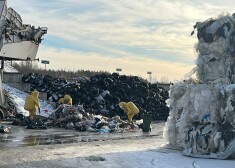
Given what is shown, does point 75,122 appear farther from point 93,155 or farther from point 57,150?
point 93,155

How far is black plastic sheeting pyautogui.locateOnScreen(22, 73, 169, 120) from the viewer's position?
30.6 m

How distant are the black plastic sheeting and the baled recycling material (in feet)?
47.4

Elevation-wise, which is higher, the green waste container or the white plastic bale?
the white plastic bale

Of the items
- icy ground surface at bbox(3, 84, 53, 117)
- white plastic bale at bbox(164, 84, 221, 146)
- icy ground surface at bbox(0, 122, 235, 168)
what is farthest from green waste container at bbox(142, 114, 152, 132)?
white plastic bale at bbox(164, 84, 221, 146)

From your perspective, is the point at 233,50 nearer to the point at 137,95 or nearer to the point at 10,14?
the point at 10,14

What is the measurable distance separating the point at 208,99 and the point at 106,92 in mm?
19388

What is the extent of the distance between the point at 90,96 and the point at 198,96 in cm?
1820

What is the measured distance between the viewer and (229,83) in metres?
13.5

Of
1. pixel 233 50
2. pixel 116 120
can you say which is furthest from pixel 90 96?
pixel 233 50

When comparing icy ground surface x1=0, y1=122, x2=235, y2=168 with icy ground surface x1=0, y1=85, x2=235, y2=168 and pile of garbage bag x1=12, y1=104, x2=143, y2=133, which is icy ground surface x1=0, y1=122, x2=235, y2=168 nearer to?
icy ground surface x1=0, y1=85, x2=235, y2=168

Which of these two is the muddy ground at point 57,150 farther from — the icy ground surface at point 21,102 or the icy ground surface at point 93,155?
the icy ground surface at point 21,102

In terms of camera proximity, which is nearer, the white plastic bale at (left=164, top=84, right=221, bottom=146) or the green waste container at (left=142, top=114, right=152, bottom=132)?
the white plastic bale at (left=164, top=84, right=221, bottom=146)

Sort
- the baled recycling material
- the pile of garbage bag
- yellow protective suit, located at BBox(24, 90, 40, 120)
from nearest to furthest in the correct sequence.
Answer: the baled recycling material, the pile of garbage bag, yellow protective suit, located at BBox(24, 90, 40, 120)

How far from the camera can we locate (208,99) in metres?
13.1
